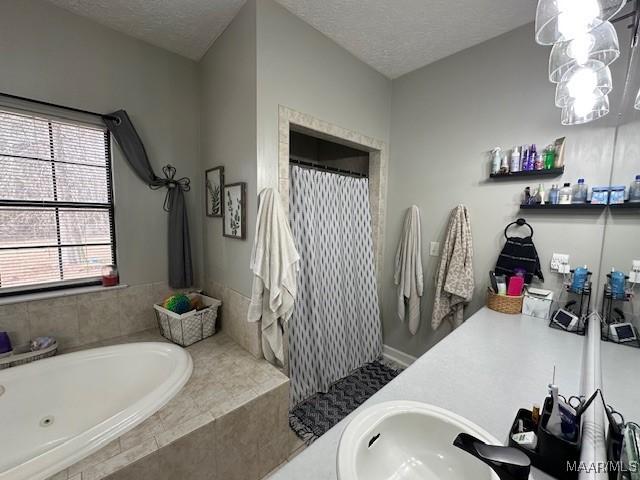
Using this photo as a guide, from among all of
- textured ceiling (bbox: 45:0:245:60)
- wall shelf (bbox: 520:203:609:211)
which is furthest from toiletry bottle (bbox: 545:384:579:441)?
textured ceiling (bbox: 45:0:245:60)

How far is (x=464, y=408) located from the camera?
2.76ft

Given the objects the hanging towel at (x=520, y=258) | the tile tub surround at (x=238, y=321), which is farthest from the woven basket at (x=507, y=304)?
the tile tub surround at (x=238, y=321)

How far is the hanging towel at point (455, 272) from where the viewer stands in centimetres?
191

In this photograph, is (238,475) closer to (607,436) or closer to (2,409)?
(2,409)

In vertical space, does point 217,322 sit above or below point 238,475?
above

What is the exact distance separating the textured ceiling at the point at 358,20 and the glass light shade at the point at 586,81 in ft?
2.50

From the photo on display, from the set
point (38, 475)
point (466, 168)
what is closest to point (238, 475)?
point (38, 475)

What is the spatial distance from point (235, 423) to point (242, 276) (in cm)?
86

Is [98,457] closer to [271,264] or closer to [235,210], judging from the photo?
[271,264]

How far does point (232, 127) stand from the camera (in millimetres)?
1801

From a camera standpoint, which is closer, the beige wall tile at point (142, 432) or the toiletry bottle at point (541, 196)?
the beige wall tile at point (142, 432)

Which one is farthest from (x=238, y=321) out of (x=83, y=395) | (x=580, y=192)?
(x=580, y=192)

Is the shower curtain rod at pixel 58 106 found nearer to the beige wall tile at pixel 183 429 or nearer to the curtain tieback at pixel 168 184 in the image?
the curtain tieback at pixel 168 184

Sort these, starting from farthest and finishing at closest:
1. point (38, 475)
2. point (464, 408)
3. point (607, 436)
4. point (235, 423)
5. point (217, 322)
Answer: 1. point (217, 322)
2. point (235, 423)
3. point (38, 475)
4. point (464, 408)
5. point (607, 436)
